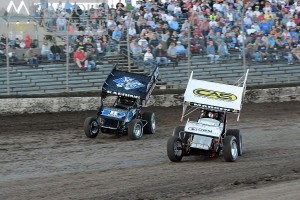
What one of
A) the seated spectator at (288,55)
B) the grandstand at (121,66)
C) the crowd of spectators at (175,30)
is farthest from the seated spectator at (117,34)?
the seated spectator at (288,55)

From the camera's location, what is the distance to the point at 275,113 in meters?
24.1

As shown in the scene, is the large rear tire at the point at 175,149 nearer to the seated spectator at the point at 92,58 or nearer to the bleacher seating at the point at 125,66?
the bleacher seating at the point at 125,66

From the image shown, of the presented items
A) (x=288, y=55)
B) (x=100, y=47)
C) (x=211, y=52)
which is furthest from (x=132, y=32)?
(x=288, y=55)

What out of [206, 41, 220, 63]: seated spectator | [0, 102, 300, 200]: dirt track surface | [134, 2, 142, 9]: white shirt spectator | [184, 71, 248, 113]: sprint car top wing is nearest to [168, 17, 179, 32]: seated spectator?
[206, 41, 220, 63]: seated spectator

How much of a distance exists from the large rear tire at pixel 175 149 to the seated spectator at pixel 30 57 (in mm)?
9115

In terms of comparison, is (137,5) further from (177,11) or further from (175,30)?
(175,30)

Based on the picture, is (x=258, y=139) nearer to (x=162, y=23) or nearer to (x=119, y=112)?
(x=119, y=112)

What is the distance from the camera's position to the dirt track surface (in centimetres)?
1168

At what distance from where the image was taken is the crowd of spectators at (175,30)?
24.1 meters

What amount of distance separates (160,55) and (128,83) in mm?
6009

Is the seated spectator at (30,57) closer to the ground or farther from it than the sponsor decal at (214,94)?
farther from it

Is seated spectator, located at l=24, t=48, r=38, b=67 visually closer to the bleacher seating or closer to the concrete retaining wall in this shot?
the bleacher seating

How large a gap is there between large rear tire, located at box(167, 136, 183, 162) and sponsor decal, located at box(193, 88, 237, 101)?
1220 mm

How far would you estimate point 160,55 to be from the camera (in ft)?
82.1
